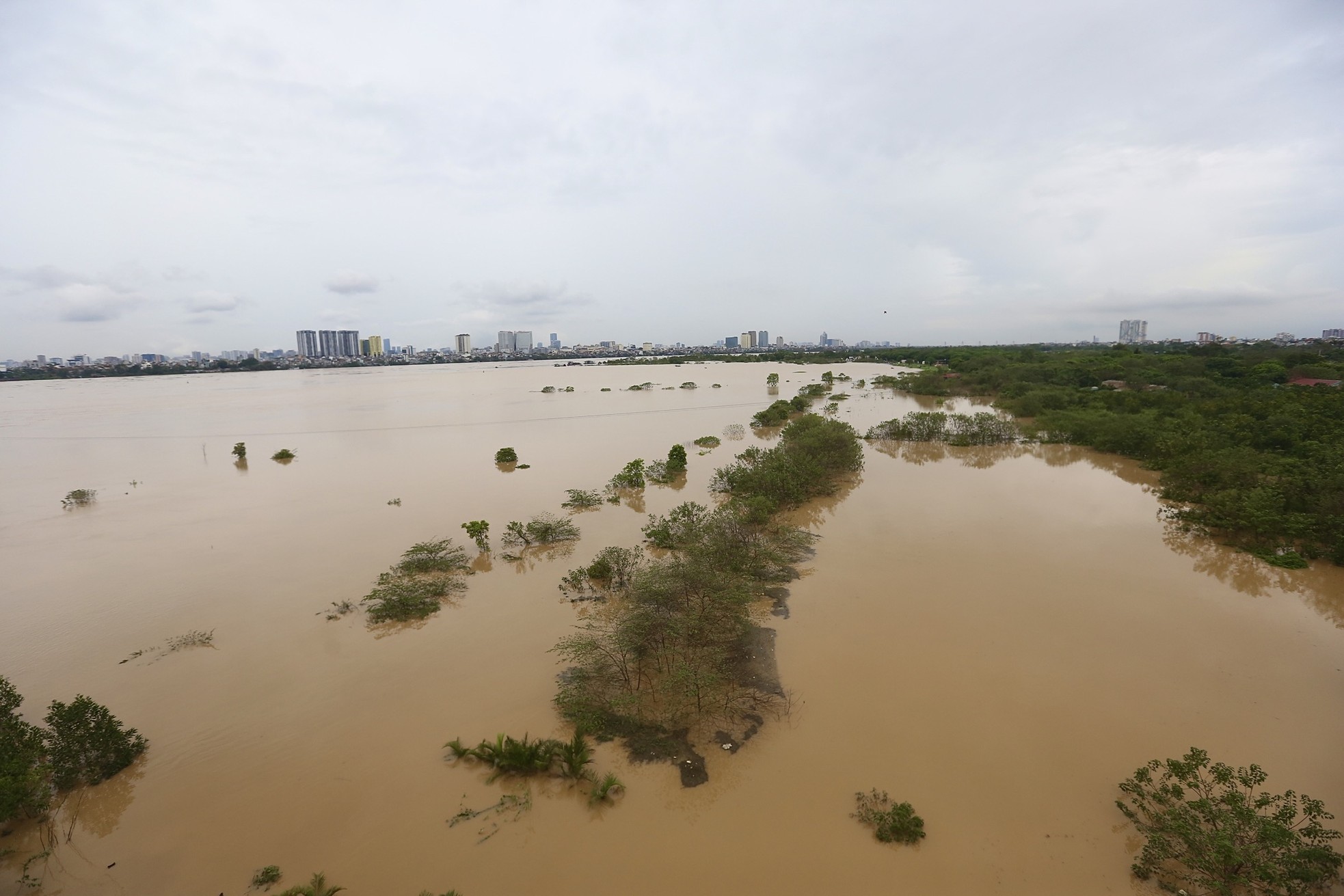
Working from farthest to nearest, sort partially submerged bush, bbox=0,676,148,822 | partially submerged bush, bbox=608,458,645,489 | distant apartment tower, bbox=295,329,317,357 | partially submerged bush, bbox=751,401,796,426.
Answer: distant apartment tower, bbox=295,329,317,357 → partially submerged bush, bbox=751,401,796,426 → partially submerged bush, bbox=608,458,645,489 → partially submerged bush, bbox=0,676,148,822

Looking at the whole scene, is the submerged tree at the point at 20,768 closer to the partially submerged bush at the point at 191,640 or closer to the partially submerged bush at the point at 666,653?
the partially submerged bush at the point at 191,640

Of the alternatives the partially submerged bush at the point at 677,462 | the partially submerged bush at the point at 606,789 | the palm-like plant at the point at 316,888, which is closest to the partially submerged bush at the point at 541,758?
the partially submerged bush at the point at 606,789

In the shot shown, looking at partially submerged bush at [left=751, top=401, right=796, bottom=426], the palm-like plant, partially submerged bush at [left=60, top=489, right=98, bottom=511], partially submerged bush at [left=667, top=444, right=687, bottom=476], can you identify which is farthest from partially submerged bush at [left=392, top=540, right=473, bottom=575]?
partially submerged bush at [left=751, top=401, right=796, bottom=426]

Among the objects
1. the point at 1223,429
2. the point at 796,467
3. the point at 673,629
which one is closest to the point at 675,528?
the point at 796,467

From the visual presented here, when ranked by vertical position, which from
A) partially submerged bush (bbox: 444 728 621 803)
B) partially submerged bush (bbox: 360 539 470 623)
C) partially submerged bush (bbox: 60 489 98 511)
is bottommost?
partially submerged bush (bbox: 444 728 621 803)

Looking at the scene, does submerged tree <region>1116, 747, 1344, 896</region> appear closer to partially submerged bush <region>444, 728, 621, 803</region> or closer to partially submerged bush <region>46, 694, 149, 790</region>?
partially submerged bush <region>444, 728, 621, 803</region>

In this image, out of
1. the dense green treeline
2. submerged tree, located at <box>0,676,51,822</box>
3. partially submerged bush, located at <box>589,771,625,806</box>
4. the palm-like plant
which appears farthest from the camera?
the dense green treeline

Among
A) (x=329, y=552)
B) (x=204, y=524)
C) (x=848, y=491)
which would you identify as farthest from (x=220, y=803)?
(x=848, y=491)

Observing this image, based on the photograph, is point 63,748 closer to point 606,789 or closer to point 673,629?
point 606,789

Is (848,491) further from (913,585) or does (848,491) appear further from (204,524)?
(204,524)
